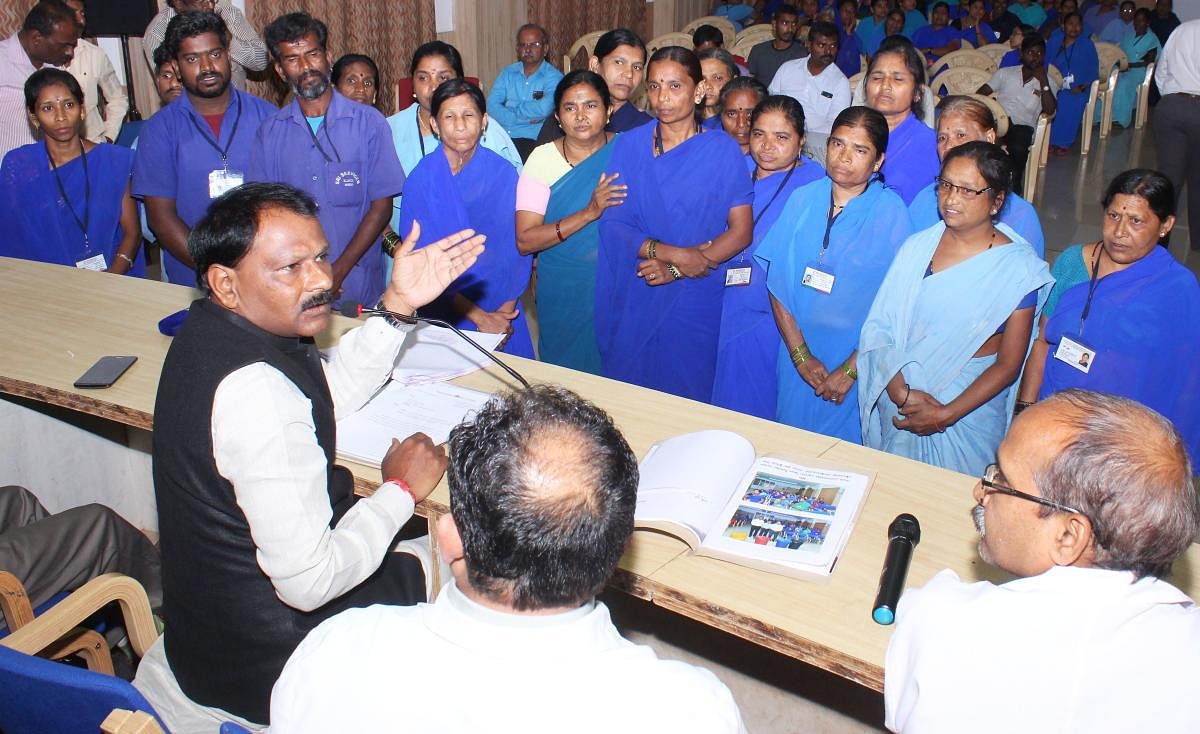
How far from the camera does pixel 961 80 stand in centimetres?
681

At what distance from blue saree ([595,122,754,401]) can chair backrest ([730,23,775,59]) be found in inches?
206

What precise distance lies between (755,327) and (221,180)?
1.90 meters

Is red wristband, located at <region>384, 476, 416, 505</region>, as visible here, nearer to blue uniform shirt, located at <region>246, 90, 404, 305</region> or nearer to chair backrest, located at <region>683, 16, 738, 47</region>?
blue uniform shirt, located at <region>246, 90, 404, 305</region>

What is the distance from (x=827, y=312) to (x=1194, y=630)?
5.86 feet

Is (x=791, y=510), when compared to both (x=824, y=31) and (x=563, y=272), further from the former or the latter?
(x=824, y=31)

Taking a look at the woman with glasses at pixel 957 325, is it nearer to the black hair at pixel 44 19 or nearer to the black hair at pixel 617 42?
the black hair at pixel 617 42

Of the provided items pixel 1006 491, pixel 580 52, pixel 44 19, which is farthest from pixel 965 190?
pixel 580 52

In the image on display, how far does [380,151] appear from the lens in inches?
130

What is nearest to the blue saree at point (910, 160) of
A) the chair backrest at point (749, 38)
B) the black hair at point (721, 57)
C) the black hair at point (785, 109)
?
the black hair at point (785, 109)

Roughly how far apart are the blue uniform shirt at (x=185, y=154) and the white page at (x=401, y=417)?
1.55m

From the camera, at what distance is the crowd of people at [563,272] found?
1501 millimetres

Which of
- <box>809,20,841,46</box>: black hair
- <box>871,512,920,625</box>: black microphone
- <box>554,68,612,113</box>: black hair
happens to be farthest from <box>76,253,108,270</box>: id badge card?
<box>809,20,841,46</box>: black hair

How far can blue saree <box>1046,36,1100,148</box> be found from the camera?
345 inches

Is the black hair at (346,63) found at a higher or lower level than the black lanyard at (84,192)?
higher
